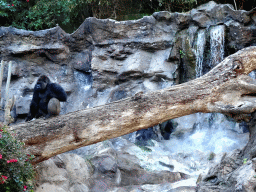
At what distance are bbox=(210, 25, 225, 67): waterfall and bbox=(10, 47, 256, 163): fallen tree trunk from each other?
205 inches

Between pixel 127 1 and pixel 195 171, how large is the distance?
29.3 feet

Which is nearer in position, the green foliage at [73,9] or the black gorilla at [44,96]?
the black gorilla at [44,96]

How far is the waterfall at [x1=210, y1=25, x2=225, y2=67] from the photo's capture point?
10086 millimetres

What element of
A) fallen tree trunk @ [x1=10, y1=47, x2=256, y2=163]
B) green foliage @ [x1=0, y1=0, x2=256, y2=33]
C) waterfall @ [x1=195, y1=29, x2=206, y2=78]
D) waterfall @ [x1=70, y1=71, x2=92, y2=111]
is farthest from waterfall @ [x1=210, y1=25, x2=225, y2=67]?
fallen tree trunk @ [x1=10, y1=47, x2=256, y2=163]

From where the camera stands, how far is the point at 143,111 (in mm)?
4875

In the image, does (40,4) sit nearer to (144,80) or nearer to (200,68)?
(144,80)

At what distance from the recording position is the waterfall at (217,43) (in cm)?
1009

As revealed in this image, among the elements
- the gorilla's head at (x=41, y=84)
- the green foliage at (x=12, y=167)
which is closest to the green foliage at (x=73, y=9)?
the gorilla's head at (x=41, y=84)

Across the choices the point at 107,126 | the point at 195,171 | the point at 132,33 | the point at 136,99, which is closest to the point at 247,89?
the point at 136,99

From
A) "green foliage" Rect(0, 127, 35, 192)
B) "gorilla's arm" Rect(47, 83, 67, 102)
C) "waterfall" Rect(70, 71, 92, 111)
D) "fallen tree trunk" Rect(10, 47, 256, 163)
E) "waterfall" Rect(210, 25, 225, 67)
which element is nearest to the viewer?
"green foliage" Rect(0, 127, 35, 192)

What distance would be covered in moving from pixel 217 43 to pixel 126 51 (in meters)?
3.31

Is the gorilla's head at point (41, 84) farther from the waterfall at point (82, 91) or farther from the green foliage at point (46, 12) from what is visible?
the green foliage at point (46, 12)

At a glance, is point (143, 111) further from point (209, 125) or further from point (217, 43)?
point (217, 43)

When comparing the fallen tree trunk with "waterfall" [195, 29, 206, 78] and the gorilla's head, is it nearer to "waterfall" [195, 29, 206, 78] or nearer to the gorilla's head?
the gorilla's head
